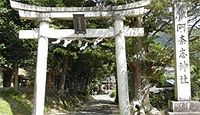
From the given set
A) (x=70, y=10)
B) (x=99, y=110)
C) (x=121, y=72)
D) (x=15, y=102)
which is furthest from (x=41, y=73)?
(x=99, y=110)

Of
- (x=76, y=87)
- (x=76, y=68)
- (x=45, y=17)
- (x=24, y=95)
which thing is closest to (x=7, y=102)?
(x=24, y=95)

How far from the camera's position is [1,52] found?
63.0 feet

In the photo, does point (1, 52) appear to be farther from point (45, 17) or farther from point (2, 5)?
point (45, 17)

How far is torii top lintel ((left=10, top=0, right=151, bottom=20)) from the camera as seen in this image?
46.7 feet

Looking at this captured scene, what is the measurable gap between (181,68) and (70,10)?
6.25 meters

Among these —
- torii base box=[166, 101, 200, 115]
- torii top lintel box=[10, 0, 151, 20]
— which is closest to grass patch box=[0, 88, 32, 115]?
torii top lintel box=[10, 0, 151, 20]

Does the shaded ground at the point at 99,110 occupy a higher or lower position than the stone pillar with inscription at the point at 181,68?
lower

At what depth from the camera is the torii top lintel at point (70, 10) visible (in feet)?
46.7

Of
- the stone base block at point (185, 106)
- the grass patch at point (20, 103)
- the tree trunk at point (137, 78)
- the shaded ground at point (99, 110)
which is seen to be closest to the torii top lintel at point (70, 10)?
the tree trunk at point (137, 78)

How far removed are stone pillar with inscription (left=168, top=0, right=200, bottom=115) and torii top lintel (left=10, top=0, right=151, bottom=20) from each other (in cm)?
340

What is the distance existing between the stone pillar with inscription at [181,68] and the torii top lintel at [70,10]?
3.40 metres

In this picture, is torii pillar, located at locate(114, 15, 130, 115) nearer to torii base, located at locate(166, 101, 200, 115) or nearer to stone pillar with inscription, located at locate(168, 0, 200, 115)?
stone pillar with inscription, located at locate(168, 0, 200, 115)

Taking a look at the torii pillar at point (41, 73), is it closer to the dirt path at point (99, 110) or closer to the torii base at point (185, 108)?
the torii base at point (185, 108)

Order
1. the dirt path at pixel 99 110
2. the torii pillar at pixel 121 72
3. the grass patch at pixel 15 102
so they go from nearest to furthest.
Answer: the torii pillar at pixel 121 72 < the grass patch at pixel 15 102 < the dirt path at pixel 99 110
